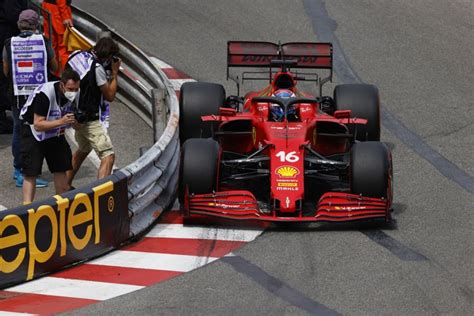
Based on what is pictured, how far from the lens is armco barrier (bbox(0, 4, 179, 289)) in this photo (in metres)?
9.66

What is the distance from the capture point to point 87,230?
33.9 feet

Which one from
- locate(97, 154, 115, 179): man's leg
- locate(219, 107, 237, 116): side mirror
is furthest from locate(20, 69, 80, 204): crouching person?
locate(219, 107, 237, 116): side mirror

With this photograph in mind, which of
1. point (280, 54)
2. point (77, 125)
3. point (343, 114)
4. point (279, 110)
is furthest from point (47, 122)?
point (280, 54)

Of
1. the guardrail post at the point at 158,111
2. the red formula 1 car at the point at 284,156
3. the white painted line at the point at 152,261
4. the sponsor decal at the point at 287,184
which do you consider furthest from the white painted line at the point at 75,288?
the guardrail post at the point at 158,111

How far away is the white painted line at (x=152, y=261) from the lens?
1039cm

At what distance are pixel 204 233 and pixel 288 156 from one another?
113 cm

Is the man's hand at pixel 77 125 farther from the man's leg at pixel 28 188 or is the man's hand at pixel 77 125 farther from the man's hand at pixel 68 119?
the man's leg at pixel 28 188

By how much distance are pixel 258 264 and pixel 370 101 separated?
3767 mm

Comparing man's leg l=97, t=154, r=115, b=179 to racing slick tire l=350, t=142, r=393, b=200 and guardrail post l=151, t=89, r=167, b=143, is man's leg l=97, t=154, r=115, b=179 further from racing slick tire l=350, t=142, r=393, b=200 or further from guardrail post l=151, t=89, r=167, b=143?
racing slick tire l=350, t=142, r=393, b=200

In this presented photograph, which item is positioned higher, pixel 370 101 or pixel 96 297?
pixel 370 101

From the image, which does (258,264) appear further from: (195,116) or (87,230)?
(195,116)

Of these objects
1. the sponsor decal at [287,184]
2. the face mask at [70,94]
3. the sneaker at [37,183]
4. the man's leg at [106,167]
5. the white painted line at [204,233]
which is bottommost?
the white painted line at [204,233]

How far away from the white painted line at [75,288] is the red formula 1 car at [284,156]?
1704 millimetres

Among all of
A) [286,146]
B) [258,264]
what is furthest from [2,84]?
[258,264]
